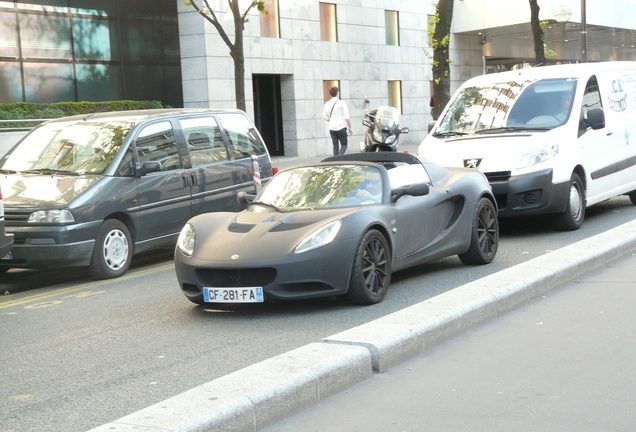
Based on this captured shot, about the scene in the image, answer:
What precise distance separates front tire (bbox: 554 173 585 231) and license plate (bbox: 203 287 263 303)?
5.63 m

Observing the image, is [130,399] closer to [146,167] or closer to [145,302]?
[145,302]

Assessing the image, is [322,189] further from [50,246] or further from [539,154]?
[539,154]

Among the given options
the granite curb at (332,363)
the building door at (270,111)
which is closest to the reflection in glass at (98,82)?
the building door at (270,111)

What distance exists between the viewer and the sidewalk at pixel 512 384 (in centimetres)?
521

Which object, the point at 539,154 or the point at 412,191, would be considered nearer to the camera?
the point at 412,191

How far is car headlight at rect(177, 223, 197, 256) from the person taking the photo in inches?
337

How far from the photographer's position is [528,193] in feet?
40.2

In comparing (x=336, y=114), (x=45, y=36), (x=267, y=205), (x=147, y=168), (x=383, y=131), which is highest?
(x=45, y=36)

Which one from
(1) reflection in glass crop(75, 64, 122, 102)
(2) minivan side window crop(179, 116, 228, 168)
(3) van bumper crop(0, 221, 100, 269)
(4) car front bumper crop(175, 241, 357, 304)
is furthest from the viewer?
(1) reflection in glass crop(75, 64, 122, 102)

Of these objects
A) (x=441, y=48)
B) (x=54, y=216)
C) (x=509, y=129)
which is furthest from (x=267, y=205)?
(x=441, y=48)

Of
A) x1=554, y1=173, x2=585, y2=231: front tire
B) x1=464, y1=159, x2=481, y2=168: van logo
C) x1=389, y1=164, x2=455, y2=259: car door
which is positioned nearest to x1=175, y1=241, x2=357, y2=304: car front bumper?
x1=389, y1=164, x2=455, y2=259: car door

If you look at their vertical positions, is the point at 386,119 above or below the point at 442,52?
below

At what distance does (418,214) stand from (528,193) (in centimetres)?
334

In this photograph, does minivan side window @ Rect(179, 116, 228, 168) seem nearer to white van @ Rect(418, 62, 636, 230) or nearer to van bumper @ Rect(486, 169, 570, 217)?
white van @ Rect(418, 62, 636, 230)
